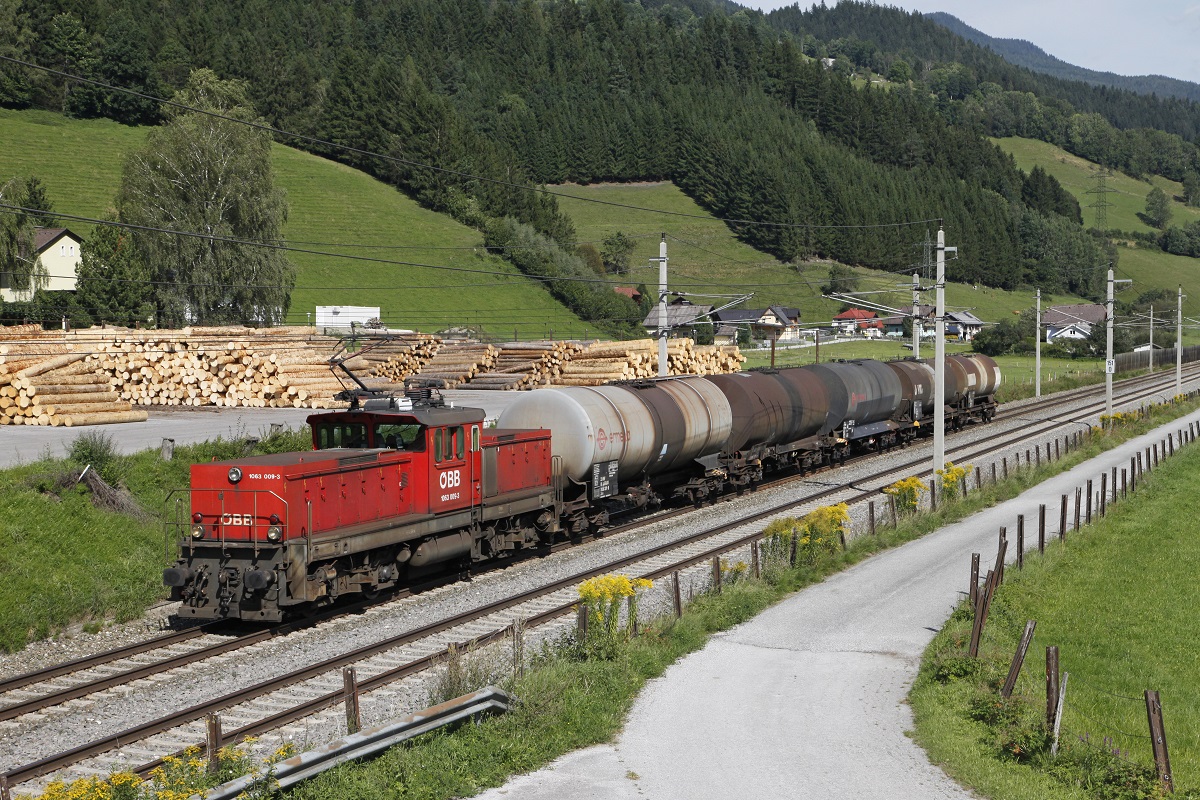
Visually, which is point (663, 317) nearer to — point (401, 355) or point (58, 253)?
point (401, 355)

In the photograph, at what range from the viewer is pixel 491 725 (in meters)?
12.6

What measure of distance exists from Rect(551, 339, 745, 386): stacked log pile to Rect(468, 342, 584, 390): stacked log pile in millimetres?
553

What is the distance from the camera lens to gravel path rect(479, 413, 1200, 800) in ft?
36.6

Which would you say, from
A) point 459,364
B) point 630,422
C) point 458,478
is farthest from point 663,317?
point 459,364

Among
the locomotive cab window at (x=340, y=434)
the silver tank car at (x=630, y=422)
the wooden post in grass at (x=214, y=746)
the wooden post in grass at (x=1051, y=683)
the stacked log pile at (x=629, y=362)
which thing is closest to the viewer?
the wooden post in grass at (x=214, y=746)

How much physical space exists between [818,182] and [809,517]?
170966 millimetres

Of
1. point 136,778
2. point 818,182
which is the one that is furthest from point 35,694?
point 818,182

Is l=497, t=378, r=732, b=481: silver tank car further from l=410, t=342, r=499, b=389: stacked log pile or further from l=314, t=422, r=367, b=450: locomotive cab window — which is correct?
l=410, t=342, r=499, b=389: stacked log pile

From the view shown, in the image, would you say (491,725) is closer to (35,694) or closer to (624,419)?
(35,694)

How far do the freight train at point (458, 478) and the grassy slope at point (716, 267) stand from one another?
98496 mm

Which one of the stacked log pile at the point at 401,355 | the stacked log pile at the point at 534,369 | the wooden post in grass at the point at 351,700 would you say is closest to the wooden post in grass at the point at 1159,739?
the wooden post in grass at the point at 351,700

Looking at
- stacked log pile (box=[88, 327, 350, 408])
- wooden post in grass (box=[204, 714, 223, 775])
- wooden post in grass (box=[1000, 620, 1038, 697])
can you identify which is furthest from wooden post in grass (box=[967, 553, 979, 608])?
stacked log pile (box=[88, 327, 350, 408])

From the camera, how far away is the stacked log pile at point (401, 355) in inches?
2238

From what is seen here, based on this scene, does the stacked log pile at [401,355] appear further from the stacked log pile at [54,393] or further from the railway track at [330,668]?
the railway track at [330,668]
